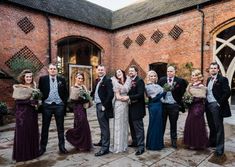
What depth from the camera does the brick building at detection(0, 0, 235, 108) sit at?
9.32 m

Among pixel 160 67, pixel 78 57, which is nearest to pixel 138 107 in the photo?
pixel 160 67

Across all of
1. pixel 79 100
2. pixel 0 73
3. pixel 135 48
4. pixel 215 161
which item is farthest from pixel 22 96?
pixel 135 48

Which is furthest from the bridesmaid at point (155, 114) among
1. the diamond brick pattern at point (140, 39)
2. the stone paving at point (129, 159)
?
the diamond brick pattern at point (140, 39)

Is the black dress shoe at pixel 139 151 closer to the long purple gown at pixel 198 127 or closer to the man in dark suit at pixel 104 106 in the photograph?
the man in dark suit at pixel 104 106

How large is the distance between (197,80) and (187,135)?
3.61 ft

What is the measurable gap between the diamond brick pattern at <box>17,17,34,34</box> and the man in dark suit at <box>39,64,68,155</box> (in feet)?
22.6

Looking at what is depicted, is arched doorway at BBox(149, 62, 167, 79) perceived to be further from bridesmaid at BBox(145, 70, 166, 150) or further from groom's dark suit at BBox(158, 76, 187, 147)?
bridesmaid at BBox(145, 70, 166, 150)

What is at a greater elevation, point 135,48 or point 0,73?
point 135,48

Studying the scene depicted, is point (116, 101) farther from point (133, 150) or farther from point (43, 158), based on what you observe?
point (43, 158)

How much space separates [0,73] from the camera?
7996mm

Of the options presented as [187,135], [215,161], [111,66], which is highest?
[111,66]

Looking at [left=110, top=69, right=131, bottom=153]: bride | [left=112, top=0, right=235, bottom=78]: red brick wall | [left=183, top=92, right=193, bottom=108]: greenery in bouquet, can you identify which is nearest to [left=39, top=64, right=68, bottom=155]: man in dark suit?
[left=110, top=69, right=131, bottom=153]: bride

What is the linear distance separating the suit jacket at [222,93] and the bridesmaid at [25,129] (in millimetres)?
3237

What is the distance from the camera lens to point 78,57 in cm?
1339
